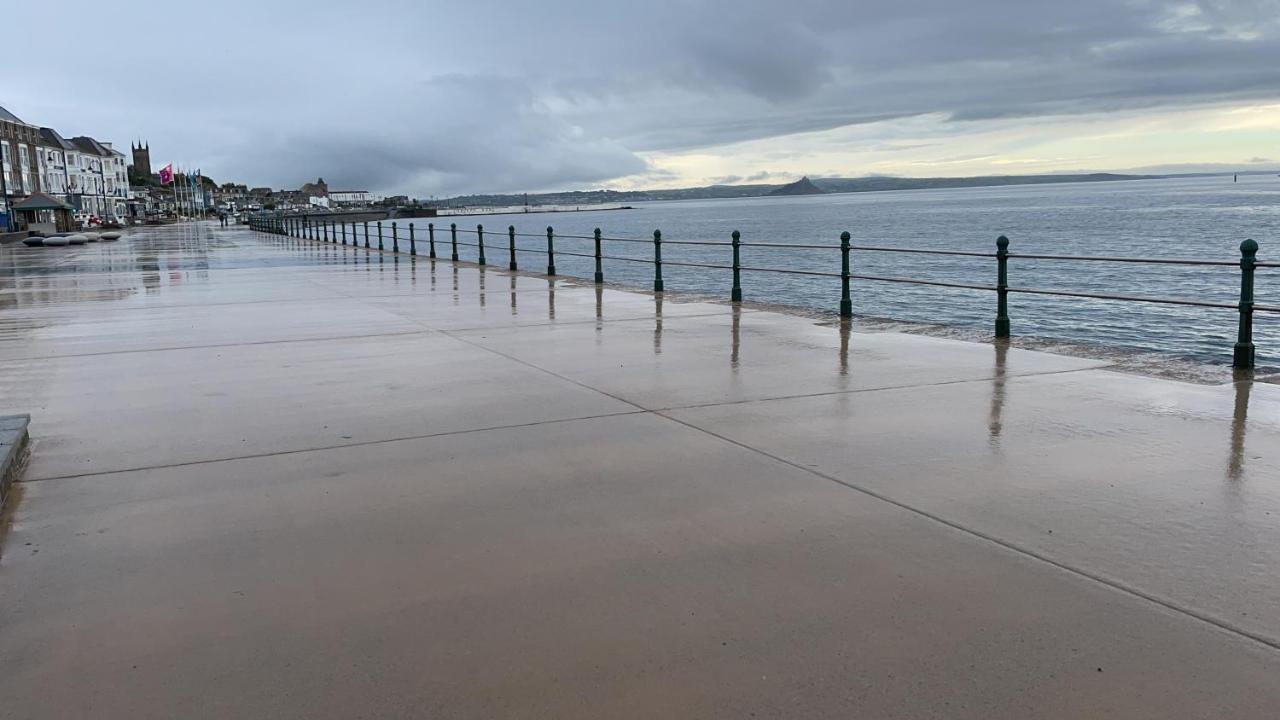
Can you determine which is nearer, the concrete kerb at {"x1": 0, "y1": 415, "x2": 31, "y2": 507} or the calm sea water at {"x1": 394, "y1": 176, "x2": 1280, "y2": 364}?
the concrete kerb at {"x1": 0, "y1": 415, "x2": 31, "y2": 507}

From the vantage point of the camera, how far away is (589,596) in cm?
406

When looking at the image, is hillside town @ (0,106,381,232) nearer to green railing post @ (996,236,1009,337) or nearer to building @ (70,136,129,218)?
building @ (70,136,129,218)

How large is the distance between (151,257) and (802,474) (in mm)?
36171

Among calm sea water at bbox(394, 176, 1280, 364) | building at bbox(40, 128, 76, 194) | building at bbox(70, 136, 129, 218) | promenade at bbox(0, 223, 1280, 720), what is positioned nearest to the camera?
promenade at bbox(0, 223, 1280, 720)

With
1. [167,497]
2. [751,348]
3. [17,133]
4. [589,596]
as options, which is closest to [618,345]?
[751,348]

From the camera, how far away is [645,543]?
15.2 ft

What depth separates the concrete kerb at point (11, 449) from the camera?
216 inches

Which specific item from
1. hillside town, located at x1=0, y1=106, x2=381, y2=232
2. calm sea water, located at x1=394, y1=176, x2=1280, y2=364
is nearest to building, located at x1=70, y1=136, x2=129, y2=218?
hillside town, located at x1=0, y1=106, x2=381, y2=232

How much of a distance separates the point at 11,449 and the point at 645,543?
153 inches

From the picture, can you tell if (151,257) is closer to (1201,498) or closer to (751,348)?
(751,348)

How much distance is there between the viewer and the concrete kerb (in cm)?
550

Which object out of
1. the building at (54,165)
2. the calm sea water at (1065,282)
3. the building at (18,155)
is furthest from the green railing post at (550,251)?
the building at (54,165)

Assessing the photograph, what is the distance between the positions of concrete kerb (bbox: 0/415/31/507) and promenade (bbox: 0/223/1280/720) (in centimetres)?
13

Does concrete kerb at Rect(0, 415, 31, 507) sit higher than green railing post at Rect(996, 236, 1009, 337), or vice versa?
green railing post at Rect(996, 236, 1009, 337)
